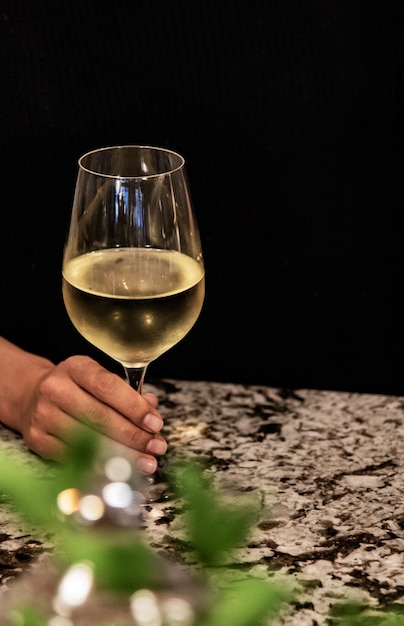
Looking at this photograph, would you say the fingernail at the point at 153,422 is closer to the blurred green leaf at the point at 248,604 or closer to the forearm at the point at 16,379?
the forearm at the point at 16,379

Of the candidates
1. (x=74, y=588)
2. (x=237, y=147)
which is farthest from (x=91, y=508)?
(x=237, y=147)

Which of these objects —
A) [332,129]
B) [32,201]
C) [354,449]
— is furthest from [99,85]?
[354,449]

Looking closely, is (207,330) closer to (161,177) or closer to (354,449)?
(354,449)

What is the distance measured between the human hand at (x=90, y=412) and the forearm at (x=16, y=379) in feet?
0.06

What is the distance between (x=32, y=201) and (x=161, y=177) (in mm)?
709

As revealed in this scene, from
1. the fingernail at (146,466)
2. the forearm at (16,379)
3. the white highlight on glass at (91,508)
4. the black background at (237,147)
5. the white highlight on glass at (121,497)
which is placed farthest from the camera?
the black background at (237,147)

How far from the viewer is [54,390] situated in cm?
102

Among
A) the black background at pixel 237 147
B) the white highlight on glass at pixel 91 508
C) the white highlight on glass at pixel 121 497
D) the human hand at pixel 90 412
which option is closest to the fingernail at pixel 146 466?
the human hand at pixel 90 412

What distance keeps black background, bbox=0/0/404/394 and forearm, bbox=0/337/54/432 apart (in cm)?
31

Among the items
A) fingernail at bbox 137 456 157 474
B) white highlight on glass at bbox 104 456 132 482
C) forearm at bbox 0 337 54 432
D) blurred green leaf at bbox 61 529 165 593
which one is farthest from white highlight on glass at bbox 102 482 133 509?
blurred green leaf at bbox 61 529 165 593

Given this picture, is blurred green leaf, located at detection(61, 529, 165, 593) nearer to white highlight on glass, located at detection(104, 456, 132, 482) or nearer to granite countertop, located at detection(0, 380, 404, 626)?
white highlight on glass, located at detection(104, 456, 132, 482)

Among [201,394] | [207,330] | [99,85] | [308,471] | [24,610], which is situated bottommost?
[24,610]

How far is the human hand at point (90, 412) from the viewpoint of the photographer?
0.94m

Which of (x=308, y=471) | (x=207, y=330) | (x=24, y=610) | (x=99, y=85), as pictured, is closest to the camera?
(x=24, y=610)
